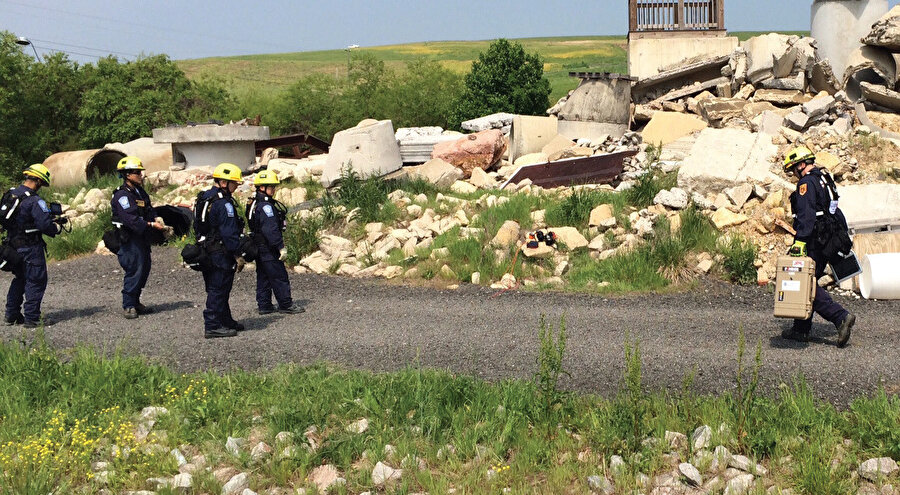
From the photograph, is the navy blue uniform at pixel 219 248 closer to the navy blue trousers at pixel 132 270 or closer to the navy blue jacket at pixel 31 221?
the navy blue trousers at pixel 132 270

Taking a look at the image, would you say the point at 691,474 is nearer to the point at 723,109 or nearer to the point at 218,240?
the point at 218,240

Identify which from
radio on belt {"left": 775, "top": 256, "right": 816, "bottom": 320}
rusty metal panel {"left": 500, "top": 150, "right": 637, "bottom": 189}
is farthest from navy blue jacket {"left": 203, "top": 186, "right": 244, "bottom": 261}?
rusty metal panel {"left": 500, "top": 150, "right": 637, "bottom": 189}

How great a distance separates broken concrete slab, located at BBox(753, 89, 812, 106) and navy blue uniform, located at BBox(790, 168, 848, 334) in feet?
29.8

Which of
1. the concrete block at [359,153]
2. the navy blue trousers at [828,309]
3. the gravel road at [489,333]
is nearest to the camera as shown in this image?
the gravel road at [489,333]

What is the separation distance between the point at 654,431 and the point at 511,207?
7.31 m

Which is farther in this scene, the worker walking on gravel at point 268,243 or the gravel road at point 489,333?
the worker walking on gravel at point 268,243

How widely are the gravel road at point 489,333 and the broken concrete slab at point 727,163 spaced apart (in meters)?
2.44

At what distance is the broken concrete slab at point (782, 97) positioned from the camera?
52.3 ft

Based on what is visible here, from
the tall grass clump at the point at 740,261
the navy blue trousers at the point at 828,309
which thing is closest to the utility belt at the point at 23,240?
the navy blue trousers at the point at 828,309

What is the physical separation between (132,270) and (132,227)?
0.58 m

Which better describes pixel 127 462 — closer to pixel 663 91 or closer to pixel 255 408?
pixel 255 408

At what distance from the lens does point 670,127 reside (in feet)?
52.0

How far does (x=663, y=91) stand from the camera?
730 inches

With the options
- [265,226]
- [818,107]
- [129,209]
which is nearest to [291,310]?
[265,226]
